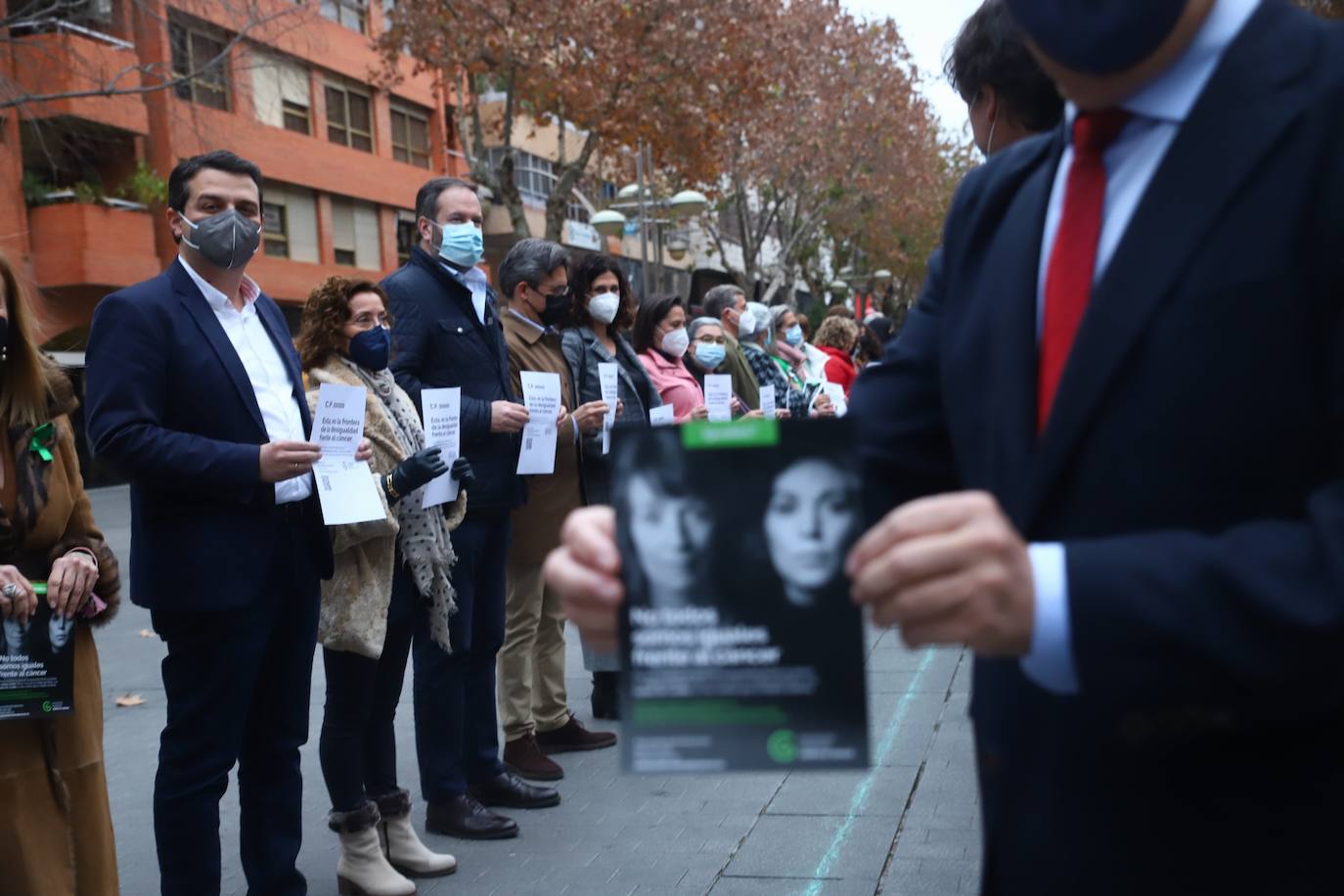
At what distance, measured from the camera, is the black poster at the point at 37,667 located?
357cm

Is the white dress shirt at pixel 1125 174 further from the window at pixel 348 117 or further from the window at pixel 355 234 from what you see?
the window at pixel 348 117

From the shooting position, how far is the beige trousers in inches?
236

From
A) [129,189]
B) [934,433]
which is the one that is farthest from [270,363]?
[129,189]

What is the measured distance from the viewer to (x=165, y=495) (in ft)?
12.4

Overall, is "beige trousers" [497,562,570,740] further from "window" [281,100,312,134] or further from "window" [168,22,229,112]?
"window" [281,100,312,134]

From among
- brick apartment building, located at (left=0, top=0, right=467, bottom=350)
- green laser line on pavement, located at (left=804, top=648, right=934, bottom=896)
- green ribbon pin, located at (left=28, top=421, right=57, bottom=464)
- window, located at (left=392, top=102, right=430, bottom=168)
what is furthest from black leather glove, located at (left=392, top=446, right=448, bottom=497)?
window, located at (left=392, top=102, right=430, bottom=168)

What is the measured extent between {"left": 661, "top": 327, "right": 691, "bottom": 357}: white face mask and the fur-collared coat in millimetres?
4445

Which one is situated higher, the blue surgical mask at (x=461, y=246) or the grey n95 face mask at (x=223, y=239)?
the blue surgical mask at (x=461, y=246)

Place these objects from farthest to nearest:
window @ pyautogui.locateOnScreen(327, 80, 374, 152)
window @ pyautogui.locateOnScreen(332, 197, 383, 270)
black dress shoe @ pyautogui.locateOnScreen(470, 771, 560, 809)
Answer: window @ pyautogui.locateOnScreen(332, 197, 383, 270) → window @ pyautogui.locateOnScreen(327, 80, 374, 152) → black dress shoe @ pyautogui.locateOnScreen(470, 771, 560, 809)

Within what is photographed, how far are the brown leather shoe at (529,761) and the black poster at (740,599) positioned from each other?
468 cm

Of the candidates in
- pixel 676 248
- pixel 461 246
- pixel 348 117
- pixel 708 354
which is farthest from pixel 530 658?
pixel 348 117

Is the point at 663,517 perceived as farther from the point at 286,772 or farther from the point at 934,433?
the point at 286,772

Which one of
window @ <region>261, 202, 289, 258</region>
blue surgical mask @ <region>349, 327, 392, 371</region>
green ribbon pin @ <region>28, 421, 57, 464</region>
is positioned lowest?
green ribbon pin @ <region>28, 421, 57, 464</region>

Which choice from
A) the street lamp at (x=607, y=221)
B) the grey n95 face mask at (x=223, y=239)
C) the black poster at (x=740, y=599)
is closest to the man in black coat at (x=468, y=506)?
the grey n95 face mask at (x=223, y=239)
